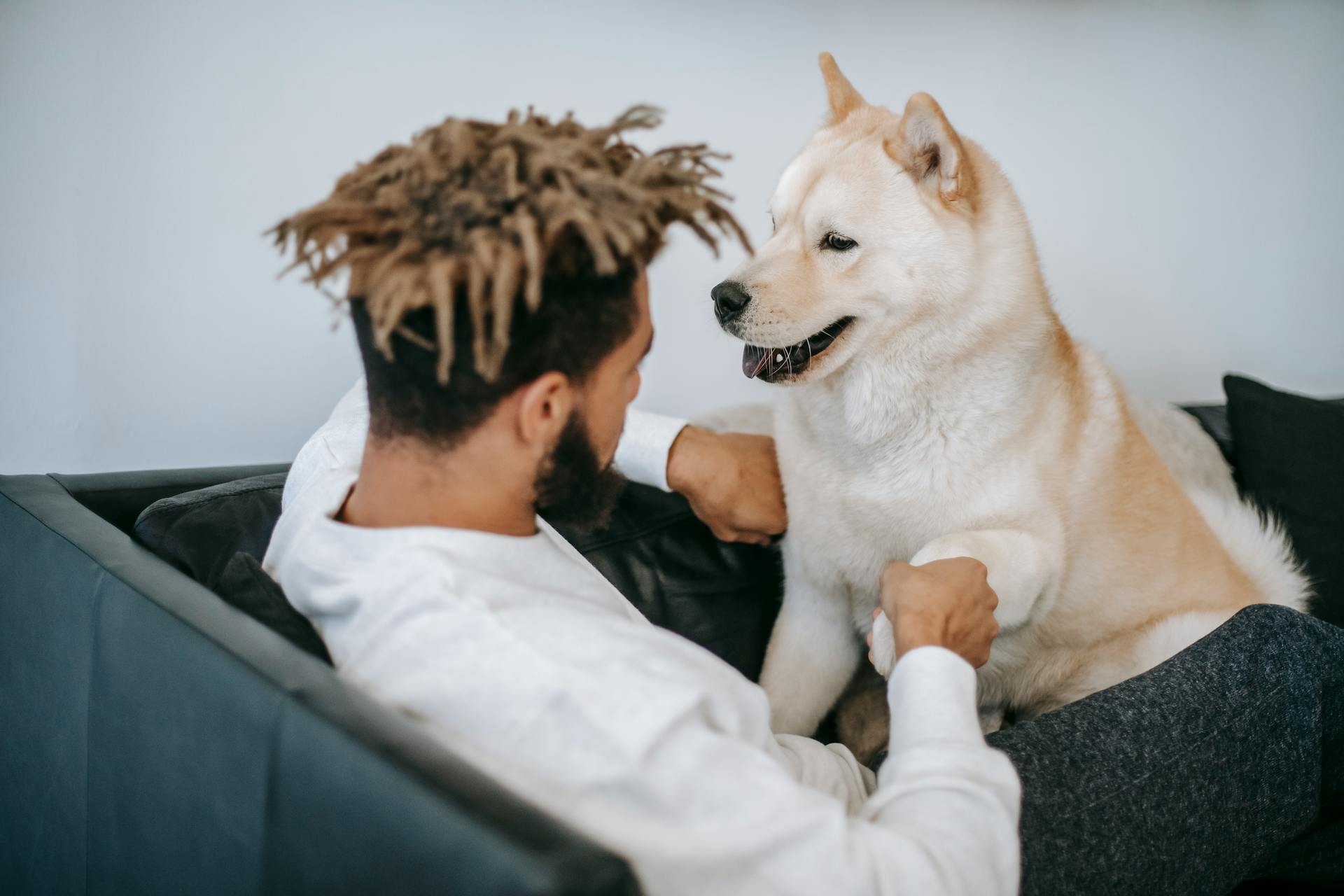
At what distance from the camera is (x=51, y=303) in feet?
4.56

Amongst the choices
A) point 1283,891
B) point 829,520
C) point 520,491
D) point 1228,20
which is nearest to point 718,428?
point 829,520

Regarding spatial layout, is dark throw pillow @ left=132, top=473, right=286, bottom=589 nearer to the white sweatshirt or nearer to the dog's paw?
the white sweatshirt

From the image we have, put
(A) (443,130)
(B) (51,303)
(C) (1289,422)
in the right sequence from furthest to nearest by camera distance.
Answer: (C) (1289,422), (B) (51,303), (A) (443,130)

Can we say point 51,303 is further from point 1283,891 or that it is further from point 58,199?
point 1283,891

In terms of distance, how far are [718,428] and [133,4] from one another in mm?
1031

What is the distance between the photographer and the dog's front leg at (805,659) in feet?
4.77

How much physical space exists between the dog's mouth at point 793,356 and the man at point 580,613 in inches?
13.8

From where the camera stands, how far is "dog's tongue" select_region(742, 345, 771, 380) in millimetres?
1275

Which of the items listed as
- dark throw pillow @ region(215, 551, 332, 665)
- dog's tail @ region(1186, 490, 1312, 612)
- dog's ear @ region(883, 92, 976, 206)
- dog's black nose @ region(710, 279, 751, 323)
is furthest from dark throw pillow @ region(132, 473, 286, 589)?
dog's tail @ region(1186, 490, 1312, 612)

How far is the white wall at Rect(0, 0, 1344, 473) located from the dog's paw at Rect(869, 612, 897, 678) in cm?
101

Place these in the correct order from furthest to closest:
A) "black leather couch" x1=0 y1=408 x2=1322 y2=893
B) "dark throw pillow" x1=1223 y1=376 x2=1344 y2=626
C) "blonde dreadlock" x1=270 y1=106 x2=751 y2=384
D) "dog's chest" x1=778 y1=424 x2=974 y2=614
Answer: "dark throw pillow" x1=1223 y1=376 x2=1344 y2=626
"dog's chest" x1=778 y1=424 x2=974 y2=614
"blonde dreadlock" x1=270 y1=106 x2=751 y2=384
"black leather couch" x1=0 y1=408 x2=1322 y2=893

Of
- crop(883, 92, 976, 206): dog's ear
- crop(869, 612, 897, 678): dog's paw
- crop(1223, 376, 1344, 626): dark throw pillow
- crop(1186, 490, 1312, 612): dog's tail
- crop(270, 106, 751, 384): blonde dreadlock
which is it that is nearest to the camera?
crop(270, 106, 751, 384): blonde dreadlock

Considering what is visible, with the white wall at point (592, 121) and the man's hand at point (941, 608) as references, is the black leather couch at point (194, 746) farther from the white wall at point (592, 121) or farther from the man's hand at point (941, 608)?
the man's hand at point (941, 608)

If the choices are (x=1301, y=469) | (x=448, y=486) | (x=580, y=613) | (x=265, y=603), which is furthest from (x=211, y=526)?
(x=1301, y=469)
